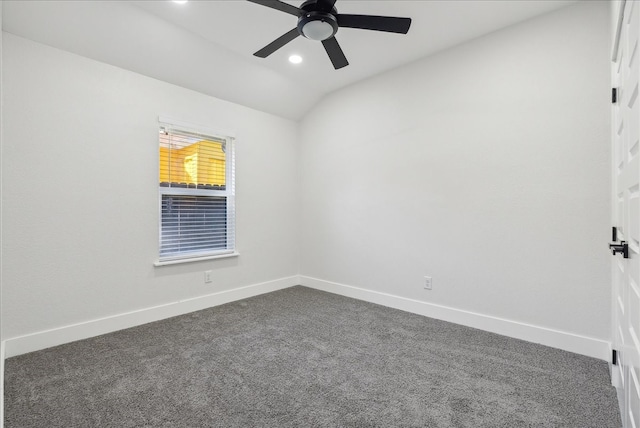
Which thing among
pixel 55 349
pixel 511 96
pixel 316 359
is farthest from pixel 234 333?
pixel 511 96

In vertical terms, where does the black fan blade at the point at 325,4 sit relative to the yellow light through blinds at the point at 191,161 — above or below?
above

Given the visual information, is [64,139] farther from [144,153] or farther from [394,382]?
[394,382]

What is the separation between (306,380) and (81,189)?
254 centimetres

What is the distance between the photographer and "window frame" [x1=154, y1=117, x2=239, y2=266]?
336cm

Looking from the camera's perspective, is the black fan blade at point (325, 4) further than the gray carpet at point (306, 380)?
Yes

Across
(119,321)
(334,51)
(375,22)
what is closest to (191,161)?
(119,321)

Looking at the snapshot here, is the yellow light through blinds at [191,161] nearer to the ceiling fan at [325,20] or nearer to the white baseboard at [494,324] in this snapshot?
the ceiling fan at [325,20]

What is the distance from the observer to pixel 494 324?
9.63 ft

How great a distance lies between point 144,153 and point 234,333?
2.02 metres

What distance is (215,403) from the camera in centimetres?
187

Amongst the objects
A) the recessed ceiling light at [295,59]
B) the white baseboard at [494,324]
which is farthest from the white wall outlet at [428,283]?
the recessed ceiling light at [295,59]

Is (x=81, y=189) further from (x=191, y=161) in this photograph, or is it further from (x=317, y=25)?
(x=317, y=25)

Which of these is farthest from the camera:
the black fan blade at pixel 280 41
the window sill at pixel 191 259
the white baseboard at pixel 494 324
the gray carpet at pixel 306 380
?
the window sill at pixel 191 259

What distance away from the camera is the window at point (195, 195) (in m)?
3.44
